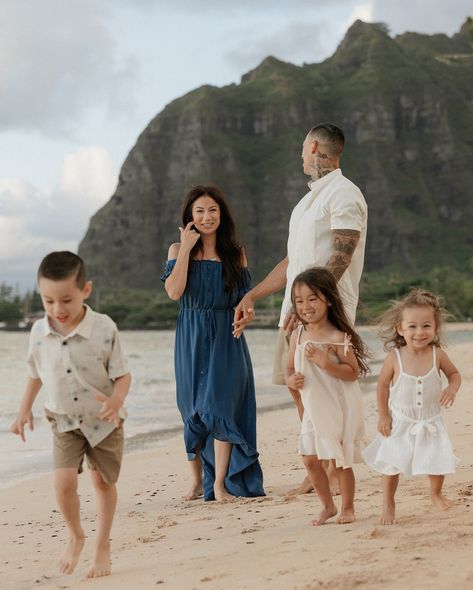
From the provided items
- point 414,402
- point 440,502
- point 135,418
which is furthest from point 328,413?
point 135,418

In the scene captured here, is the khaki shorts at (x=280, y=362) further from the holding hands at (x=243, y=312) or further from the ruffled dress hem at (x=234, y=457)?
the ruffled dress hem at (x=234, y=457)

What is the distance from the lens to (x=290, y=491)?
5.75 meters

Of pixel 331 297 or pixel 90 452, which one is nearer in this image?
pixel 90 452

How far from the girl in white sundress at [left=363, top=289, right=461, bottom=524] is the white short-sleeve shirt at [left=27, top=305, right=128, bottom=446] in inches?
53.3

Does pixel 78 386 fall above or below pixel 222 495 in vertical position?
above

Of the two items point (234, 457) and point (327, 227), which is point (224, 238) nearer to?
point (327, 227)

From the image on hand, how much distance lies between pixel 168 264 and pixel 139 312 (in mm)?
113782

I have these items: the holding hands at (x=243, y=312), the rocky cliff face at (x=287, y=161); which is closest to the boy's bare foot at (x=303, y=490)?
the holding hands at (x=243, y=312)

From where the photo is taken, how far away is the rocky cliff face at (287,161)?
169 metres

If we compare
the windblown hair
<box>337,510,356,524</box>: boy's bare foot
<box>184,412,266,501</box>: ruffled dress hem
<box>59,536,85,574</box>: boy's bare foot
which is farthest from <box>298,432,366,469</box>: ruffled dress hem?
<box>184,412,266,501</box>: ruffled dress hem

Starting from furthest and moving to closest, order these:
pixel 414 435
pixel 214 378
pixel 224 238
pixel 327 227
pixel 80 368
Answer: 1. pixel 224 238
2. pixel 214 378
3. pixel 327 227
4. pixel 414 435
5. pixel 80 368

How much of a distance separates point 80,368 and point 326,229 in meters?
2.02

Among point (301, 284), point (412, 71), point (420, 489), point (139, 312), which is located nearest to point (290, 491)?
point (420, 489)

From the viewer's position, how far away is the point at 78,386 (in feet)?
12.6
